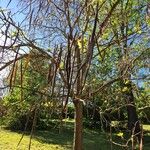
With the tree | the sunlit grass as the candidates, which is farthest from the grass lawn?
the tree

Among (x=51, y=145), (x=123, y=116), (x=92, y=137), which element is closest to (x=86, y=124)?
(x=123, y=116)

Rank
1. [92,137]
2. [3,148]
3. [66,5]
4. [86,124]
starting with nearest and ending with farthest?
[66,5], [3,148], [92,137], [86,124]

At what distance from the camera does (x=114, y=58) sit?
1538 centimetres

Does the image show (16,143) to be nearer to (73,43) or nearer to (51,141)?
(51,141)

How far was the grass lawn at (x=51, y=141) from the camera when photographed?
53.1 ft

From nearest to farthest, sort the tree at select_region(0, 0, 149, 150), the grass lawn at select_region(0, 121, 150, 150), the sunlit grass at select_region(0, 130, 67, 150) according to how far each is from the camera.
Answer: the tree at select_region(0, 0, 149, 150) < the sunlit grass at select_region(0, 130, 67, 150) < the grass lawn at select_region(0, 121, 150, 150)

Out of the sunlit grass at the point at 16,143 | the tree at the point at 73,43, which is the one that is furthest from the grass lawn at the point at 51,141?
the tree at the point at 73,43

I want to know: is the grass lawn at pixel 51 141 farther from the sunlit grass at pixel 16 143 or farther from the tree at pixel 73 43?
the tree at pixel 73 43

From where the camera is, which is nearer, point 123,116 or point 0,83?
point 0,83

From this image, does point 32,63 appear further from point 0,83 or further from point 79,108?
point 79,108

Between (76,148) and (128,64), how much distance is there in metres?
1.18

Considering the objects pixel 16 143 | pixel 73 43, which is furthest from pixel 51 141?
pixel 73 43

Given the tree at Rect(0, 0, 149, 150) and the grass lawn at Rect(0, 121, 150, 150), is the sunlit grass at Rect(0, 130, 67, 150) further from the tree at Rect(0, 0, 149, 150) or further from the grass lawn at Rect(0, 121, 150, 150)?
the tree at Rect(0, 0, 149, 150)

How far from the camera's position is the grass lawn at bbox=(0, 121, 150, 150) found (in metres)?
16.2
